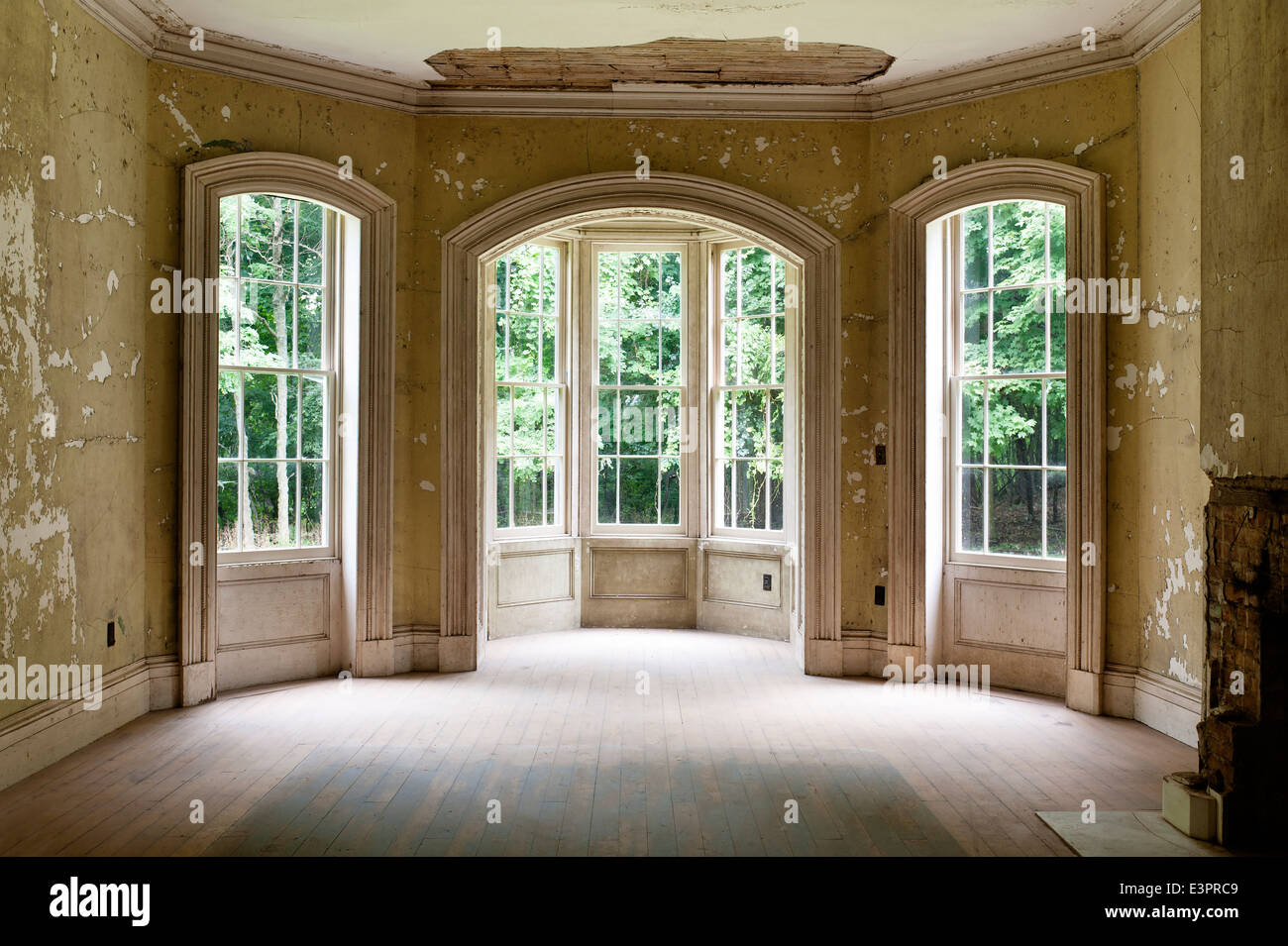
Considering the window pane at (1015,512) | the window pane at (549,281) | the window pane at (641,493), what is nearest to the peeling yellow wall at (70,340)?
the window pane at (549,281)

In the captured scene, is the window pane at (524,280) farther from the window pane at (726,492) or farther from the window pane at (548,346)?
the window pane at (726,492)

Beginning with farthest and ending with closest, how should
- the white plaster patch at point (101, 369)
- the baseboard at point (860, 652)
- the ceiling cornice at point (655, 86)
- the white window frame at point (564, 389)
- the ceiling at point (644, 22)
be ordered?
the white window frame at point (564, 389)
the baseboard at point (860, 652)
the ceiling cornice at point (655, 86)
the ceiling at point (644, 22)
the white plaster patch at point (101, 369)

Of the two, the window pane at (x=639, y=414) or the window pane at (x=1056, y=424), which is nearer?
the window pane at (x=1056, y=424)

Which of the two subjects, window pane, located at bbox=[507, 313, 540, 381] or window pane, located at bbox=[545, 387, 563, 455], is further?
window pane, located at bbox=[545, 387, 563, 455]

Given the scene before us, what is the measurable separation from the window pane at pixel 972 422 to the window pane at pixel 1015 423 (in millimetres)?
58

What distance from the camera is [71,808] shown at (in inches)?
150

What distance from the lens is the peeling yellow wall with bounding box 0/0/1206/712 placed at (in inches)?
182

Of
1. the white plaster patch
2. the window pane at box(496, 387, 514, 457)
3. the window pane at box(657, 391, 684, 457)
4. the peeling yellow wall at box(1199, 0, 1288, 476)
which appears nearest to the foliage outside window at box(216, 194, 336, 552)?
the white plaster patch

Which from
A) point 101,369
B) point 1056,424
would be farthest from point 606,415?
point 101,369

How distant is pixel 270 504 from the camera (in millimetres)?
5961

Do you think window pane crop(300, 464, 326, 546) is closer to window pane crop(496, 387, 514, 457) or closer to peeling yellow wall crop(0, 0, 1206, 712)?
peeling yellow wall crop(0, 0, 1206, 712)

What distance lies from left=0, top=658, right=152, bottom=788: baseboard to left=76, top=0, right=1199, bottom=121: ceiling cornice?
3.23 meters

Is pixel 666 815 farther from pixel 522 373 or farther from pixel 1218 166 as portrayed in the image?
pixel 522 373

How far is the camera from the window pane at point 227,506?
18.9 ft
